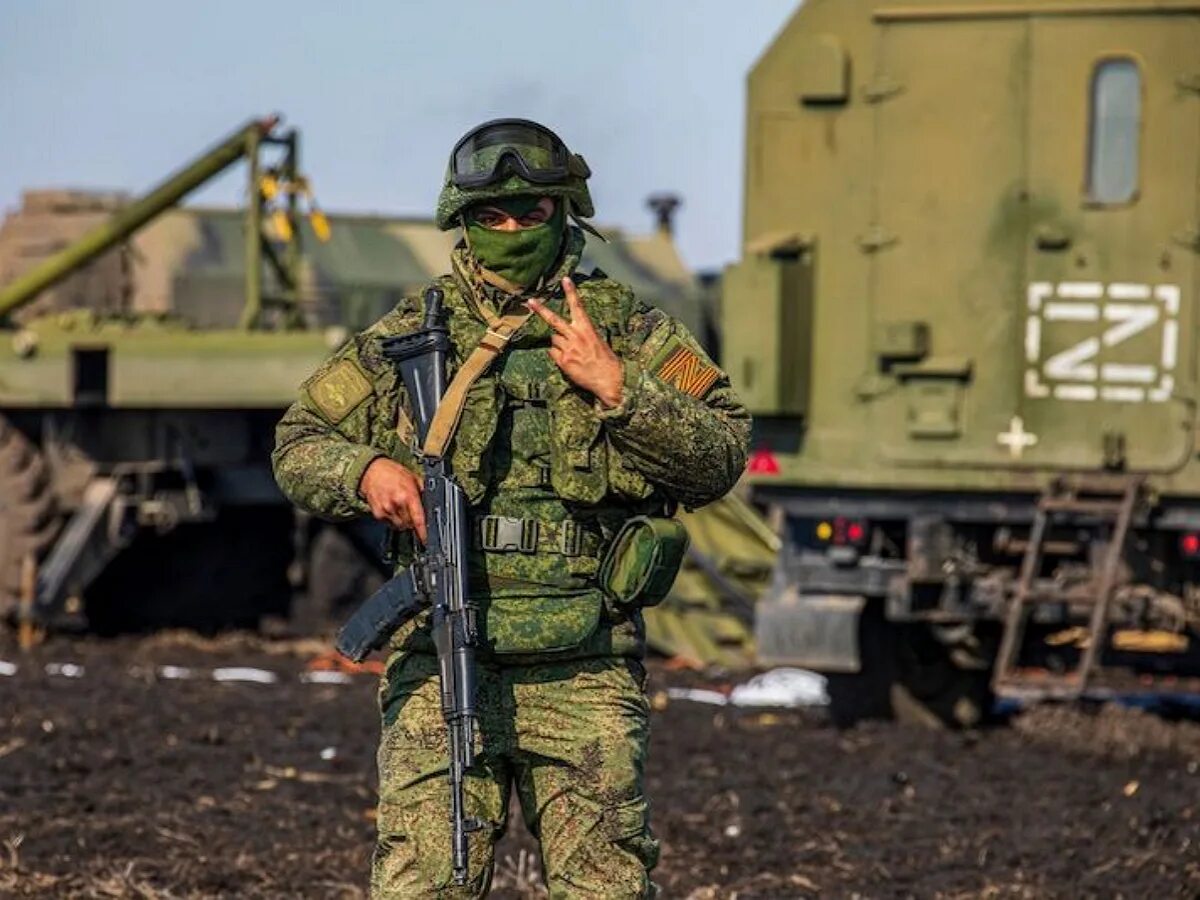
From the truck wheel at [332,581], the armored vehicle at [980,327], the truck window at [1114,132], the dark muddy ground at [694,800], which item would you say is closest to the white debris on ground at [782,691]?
the dark muddy ground at [694,800]

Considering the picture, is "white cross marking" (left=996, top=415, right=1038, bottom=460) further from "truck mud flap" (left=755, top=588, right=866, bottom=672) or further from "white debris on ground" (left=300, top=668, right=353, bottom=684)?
"white debris on ground" (left=300, top=668, right=353, bottom=684)

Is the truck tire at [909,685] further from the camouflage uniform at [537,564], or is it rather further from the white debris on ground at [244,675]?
the camouflage uniform at [537,564]

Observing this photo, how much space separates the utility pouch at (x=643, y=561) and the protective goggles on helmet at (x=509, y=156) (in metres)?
0.68

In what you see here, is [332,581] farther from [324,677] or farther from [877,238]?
[877,238]

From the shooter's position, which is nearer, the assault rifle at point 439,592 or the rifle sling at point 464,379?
the assault rifle at point 439,592

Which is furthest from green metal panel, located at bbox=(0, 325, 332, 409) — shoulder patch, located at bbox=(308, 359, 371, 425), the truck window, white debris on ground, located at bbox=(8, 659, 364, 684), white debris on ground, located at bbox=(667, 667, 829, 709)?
shoulder patch, located at bbox=(308, 359, 371, 425)

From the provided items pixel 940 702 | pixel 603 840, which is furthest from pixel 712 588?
pixel 603 840

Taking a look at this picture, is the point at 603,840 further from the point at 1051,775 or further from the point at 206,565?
the point at 206,565

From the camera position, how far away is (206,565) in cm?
1619

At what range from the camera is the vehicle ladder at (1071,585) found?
10859 millimetres

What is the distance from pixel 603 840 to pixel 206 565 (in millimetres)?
10966

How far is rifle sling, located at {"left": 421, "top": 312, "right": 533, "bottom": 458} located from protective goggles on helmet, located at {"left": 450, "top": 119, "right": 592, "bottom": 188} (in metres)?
0.28

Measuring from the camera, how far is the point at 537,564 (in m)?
5.50

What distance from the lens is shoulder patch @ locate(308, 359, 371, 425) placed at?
18.4 feet
